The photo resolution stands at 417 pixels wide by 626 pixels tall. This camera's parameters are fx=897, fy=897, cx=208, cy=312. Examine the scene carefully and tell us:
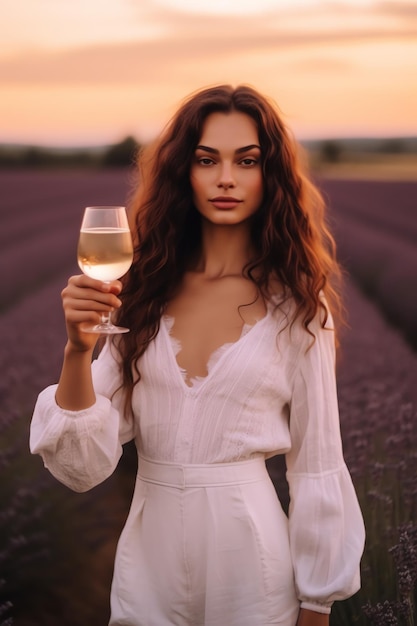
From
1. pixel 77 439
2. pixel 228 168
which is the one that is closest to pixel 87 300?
pixel 77 439

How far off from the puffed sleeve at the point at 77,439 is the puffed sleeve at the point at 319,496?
37 centimetres

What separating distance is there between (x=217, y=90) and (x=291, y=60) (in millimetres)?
1349

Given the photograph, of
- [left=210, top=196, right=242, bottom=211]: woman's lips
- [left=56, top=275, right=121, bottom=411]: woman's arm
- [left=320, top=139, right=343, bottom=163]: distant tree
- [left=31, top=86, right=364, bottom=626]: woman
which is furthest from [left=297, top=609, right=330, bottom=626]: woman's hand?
[left=320, top=139, right=343, bottom=163]: distant tree

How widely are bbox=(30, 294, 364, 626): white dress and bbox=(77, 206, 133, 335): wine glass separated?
0.30 meters

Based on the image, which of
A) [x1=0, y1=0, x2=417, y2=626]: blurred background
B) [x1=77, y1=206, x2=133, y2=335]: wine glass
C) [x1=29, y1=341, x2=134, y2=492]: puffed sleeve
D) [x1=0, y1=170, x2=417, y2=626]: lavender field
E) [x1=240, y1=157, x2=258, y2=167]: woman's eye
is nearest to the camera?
[x1=77, y1=206, x2=133, y2=335]: wine glass

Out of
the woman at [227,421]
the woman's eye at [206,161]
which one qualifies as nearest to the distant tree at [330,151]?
the woman at [227,421]

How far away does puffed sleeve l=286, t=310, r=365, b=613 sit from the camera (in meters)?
1.78

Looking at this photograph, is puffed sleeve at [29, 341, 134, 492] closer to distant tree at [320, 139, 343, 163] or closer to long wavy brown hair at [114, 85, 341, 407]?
long wavy brown hair at [114, 85, 341, 407]

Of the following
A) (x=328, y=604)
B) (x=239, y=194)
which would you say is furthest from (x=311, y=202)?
(x=328, y=604)

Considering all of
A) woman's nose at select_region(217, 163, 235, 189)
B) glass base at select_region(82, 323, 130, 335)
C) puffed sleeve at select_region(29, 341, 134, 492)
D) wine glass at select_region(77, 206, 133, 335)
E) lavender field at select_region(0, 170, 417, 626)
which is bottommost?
lavender field at select_region(0, 170, 417, 626)

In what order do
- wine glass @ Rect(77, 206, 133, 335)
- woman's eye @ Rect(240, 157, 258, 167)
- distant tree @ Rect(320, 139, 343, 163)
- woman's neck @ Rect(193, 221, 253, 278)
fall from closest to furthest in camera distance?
wine glass @ Rect(77, 206, 133, 335)
woman's eye @ Rect(240, 157, 258, 167)
woman's neck @ Rect(193, 221, 253, 278)
distant tree @ Rect(320, 139, 343, 163)

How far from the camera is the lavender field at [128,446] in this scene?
2861mm

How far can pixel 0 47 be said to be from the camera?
320 cm

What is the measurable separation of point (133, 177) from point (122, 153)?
0.50 metres
